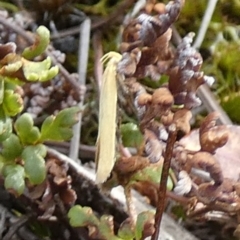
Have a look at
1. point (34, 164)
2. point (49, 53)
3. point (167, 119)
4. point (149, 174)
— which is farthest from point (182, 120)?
point (49, 53)

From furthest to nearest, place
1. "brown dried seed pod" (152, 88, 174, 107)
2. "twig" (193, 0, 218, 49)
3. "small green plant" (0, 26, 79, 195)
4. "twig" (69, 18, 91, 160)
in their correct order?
1. "twig" (193, 0, 218, 49)
2. "twig" (69, 18, 91, 160)
3. "small green plant" (0, 26, 79, 195)
4. "brown dried seed pod" (152, 88, 174, 107)

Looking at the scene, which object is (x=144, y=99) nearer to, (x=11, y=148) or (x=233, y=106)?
(x=11, y=148)

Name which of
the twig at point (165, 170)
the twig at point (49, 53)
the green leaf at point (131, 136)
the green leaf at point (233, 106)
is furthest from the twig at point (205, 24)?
the twig at point (165, 170)

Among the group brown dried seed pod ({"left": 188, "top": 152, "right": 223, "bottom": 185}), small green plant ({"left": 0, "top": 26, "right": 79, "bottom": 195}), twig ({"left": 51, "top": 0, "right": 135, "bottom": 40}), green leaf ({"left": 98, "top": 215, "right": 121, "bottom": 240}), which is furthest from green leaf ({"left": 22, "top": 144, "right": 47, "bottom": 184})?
twig ({"left": 51, "top": 0, "right": 135, "bottom": 40})

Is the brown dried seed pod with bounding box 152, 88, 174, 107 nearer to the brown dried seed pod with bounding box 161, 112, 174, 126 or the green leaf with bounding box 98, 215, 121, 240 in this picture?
the brown dried seed pod with bounding box 161, 112, 174, 126

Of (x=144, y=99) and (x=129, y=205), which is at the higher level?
(x=144, y=99)
